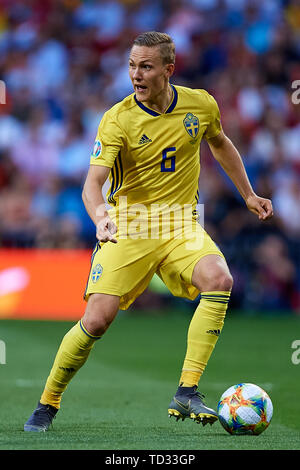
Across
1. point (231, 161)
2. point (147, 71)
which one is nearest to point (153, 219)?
point (231, 161)

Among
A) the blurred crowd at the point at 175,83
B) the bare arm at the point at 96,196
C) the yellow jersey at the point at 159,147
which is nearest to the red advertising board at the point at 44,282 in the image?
the blurred crowd at the point at 175,83

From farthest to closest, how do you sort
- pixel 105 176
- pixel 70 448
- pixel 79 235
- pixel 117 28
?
pixel 117 28, pixel 79 235, pixel 105 176, pixel 70 448

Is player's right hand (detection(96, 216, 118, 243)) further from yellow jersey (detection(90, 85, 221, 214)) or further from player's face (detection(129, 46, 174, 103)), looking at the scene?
player's face (detection(129, 46, 174, 103))

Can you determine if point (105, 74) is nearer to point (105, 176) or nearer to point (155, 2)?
point (155, 2)

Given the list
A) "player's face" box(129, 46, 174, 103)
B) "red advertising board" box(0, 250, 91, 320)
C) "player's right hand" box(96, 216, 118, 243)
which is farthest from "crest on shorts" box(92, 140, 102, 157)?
"red advertising board" box(0, 250, 91, 320)

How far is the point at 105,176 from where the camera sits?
5.72 meters

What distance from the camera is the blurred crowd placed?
1425 centimetres

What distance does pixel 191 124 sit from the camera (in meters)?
6.14

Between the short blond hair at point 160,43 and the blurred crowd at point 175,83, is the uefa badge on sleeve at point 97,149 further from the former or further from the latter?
the blurred crowd at point 175,83

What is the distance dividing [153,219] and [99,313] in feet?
2.51

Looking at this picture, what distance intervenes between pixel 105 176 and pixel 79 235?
8445 mm

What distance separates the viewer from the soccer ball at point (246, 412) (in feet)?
18.2

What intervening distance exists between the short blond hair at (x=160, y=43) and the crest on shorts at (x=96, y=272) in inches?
54.8

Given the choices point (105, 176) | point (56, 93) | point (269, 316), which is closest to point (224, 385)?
point (105, 176)
